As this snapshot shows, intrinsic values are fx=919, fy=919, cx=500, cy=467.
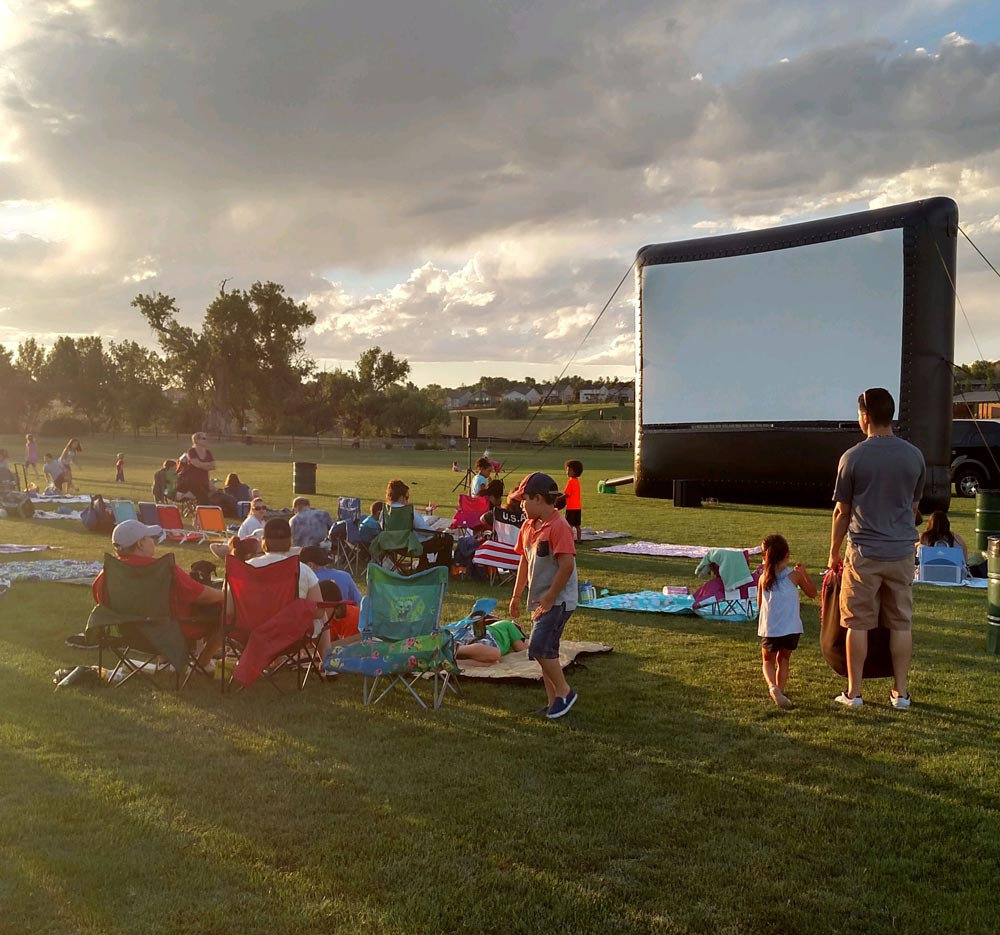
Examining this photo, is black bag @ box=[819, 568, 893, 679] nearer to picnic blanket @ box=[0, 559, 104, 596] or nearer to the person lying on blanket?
the person lying on blanket

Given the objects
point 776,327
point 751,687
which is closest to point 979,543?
point 776,327

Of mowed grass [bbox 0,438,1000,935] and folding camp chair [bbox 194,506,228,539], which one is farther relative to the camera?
folding camp chair [bbox 194,506,228,539]

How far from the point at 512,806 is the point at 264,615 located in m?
2.57

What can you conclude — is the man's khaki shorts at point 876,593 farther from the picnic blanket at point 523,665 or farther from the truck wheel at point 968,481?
the truck wheel at point 968,481

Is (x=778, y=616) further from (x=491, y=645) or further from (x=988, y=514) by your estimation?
(x=988, y=514)

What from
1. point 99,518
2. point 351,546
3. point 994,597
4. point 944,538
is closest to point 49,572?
point 351,546

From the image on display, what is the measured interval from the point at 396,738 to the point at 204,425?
2961 inches

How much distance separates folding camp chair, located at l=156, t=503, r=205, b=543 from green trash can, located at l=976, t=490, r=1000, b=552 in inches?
443

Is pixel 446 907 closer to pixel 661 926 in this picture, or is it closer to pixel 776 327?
pixel 661 926

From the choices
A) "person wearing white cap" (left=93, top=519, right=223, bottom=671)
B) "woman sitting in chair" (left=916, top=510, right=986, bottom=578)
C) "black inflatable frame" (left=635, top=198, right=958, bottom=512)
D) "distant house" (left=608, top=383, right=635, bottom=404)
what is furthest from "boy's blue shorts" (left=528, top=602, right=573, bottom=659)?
"distant house" (left=608, top=383, right=635, bottom=404)

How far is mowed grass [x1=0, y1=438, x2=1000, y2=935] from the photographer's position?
135 inches

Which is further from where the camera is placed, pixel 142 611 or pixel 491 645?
pixel 491 645

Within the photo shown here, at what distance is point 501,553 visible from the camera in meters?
10.8

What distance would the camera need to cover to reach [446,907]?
11.2 ft
